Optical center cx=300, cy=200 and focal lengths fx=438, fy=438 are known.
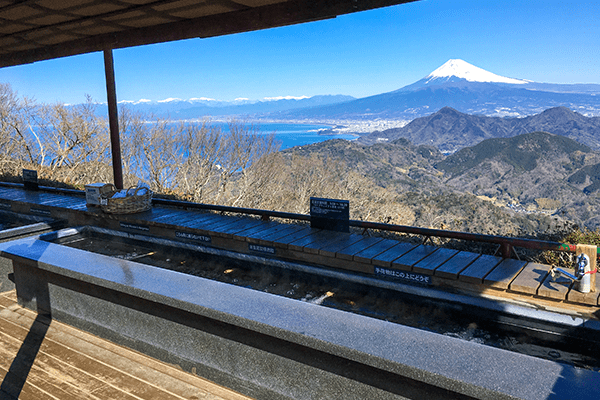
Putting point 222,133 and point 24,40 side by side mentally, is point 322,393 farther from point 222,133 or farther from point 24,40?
point 222,133

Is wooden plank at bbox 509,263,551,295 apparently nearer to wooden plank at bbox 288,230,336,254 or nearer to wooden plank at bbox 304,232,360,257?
wooden plank at bbox 304,232,360,257

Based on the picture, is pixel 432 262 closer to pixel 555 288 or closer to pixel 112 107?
pixel 555 288

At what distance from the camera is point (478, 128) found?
95.5 meters

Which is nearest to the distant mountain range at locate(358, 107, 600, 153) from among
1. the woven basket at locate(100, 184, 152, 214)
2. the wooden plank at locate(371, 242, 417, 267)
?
the woven basket at locate(100, 184, 152, 214)

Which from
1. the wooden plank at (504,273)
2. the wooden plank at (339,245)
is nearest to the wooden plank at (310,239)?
the wooden plank at (339,245)

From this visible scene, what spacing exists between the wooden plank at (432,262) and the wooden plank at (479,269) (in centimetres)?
17

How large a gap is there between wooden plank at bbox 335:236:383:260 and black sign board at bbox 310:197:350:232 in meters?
0.29

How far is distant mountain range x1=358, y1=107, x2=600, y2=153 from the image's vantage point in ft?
267

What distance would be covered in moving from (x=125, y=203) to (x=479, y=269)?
345cm

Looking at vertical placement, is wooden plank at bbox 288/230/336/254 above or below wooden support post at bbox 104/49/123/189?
below

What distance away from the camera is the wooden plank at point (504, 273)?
2544 millimetres

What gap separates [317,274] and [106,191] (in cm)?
272

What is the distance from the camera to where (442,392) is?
149cm

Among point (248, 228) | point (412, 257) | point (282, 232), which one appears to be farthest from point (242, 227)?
point (412, 257)
